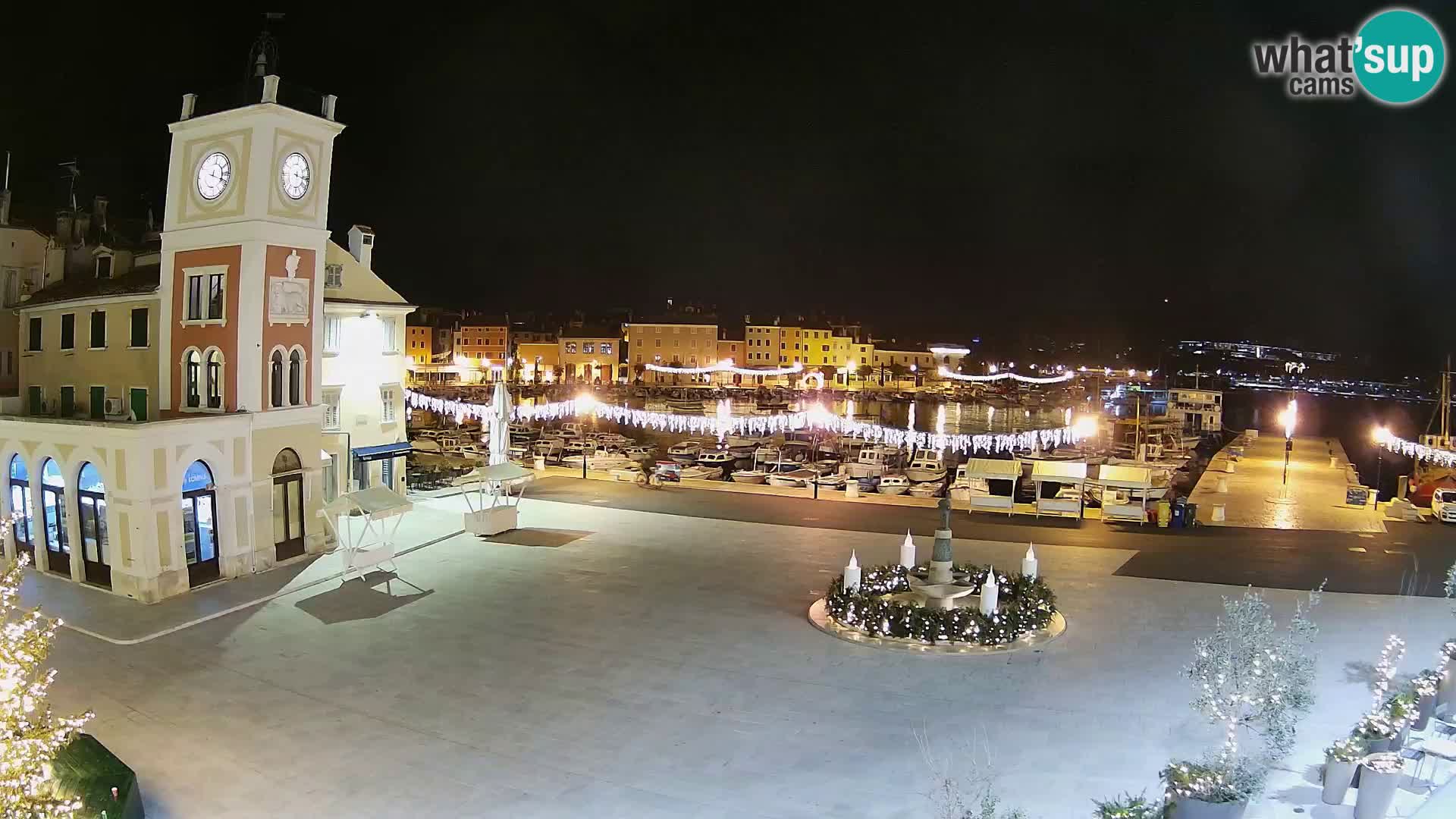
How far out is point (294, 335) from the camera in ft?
66.1

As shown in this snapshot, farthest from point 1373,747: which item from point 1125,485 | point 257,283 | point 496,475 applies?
point 257,283

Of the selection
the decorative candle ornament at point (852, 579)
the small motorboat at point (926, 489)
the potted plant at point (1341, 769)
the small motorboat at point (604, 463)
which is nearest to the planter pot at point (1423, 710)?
the potted plant at point (1341, 769)

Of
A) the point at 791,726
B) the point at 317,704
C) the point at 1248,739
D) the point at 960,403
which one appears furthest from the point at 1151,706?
the point at 960,403

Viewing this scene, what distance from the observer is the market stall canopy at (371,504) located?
1794cm

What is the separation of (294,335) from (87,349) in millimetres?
6399

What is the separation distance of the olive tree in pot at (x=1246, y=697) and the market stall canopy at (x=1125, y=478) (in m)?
14.7

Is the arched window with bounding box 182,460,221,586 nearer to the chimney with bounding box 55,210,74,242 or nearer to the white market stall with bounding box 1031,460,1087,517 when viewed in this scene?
the chimney with bounding box 55,210,74,242

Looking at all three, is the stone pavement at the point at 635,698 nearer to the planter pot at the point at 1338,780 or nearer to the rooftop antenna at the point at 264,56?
the planter pot at the point at 1338,780

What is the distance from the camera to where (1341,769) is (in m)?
8.55

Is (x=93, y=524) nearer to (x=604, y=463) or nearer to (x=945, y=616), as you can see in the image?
(x=945, y=616)

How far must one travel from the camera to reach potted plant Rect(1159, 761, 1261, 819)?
7773mm

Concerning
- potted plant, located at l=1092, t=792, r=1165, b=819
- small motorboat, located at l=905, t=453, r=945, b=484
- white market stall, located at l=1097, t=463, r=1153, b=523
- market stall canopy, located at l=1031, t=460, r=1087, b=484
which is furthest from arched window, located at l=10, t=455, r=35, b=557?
small motorboat, located at l=905, t=453, r=945, b=484

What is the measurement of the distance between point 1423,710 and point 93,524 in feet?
69.6

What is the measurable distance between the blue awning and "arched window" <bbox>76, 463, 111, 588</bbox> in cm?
720
